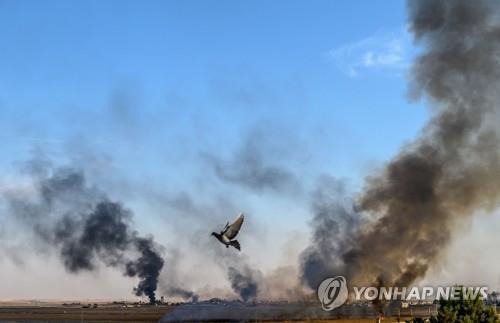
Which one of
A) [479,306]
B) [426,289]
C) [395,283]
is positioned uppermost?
[395,283]

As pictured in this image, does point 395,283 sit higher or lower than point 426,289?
higher

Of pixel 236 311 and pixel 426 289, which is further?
pixel 236 311

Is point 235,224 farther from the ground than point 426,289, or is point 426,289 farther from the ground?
point 235,224

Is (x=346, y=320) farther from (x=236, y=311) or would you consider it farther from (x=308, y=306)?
(x=236, y=311)

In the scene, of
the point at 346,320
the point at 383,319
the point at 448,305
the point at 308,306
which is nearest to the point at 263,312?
the point at 308,306

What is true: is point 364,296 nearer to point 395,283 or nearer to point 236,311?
point 395,283

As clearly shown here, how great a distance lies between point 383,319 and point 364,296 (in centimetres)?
4201

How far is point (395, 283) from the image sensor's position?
16288cm

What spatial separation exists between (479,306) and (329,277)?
110 metres

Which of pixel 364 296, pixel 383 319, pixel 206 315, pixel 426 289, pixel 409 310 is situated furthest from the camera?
pixel 206 315

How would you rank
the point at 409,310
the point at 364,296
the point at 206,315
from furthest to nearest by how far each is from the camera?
the point at 206,315
the point at 409,310
the point at 364,296

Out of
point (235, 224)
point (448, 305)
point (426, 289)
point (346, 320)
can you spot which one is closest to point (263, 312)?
point (346, 320)

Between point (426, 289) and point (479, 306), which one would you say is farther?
point (426, 289)

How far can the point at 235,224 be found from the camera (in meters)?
117
